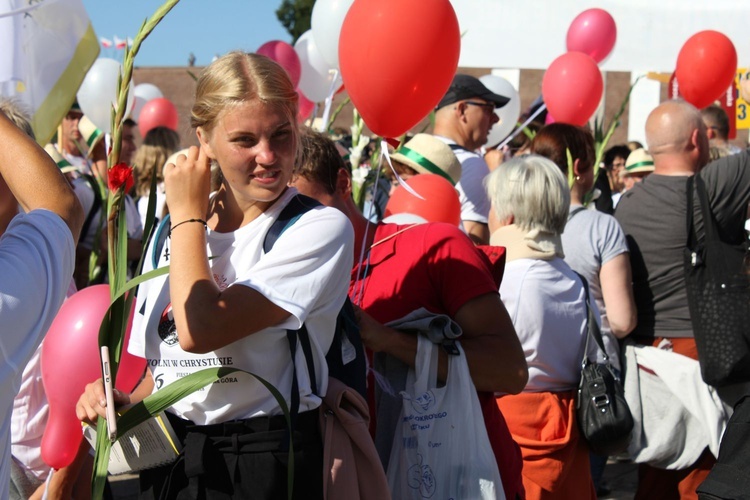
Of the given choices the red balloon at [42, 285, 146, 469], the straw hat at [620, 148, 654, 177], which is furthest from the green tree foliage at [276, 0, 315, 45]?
the red balloon at [42, 285, 146, 469]

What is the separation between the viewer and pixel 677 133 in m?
4.06

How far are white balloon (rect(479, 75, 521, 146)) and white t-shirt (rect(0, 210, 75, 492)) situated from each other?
17.6 feet

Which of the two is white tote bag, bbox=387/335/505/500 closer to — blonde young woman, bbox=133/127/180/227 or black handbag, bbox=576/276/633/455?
black handbag, bbox=576/276/633/455

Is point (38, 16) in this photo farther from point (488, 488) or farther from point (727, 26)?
point (727, 26)

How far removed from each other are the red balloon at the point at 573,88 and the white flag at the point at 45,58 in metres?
3.96

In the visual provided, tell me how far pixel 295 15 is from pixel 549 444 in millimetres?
50101

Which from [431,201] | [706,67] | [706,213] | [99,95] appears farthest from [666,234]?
[99,95]

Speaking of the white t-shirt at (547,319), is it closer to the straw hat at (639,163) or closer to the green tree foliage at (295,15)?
the straw hat at (639,163)

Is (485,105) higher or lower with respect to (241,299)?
higher

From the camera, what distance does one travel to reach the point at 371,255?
262 cm

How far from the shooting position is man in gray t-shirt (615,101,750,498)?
3680 millimetres

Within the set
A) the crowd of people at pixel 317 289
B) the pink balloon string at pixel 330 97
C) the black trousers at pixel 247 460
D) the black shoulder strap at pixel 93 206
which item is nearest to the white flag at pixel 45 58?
the crowd of people at pixel 317 289

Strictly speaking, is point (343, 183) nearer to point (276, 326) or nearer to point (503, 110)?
point (276, 326)

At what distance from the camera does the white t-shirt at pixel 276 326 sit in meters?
1.88
